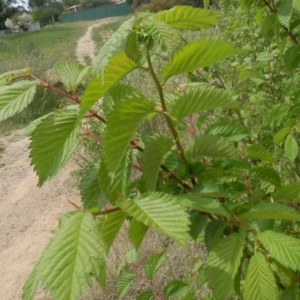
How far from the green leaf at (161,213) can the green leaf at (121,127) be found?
0.06 metres

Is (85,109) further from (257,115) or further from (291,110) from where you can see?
(257,115)

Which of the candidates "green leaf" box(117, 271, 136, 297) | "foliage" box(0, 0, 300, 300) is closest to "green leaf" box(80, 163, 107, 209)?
"foliage" box(0, 0, 300, 300)

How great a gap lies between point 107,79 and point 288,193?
1.28 feet

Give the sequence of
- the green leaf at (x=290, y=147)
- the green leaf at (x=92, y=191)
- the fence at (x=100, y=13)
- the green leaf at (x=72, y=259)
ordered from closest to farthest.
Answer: the green leaf at (x=72, y=259) < the green leaf at (x=92, y=191) < the green leaf at (x=290, y=147) < the fence at (x=100, y=13)

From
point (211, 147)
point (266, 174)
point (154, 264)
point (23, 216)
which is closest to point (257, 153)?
point (266, 174)

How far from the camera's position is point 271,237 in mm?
717

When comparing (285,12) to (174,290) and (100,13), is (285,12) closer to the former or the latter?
(174,290)

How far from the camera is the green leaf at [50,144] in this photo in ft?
2.26

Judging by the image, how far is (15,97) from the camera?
714mm

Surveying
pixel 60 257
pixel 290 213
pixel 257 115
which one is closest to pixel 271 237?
pixel 290 213

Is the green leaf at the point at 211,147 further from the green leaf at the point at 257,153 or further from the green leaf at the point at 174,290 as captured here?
the green leaf at the point at 174,290

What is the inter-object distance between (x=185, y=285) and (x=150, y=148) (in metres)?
0.70

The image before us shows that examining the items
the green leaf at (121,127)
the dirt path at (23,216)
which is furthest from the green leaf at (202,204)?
the dirt path at (23,216)

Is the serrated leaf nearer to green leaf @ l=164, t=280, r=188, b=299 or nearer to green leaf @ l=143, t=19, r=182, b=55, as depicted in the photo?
green leaf @ l=143, t=19, r=182, b=55
